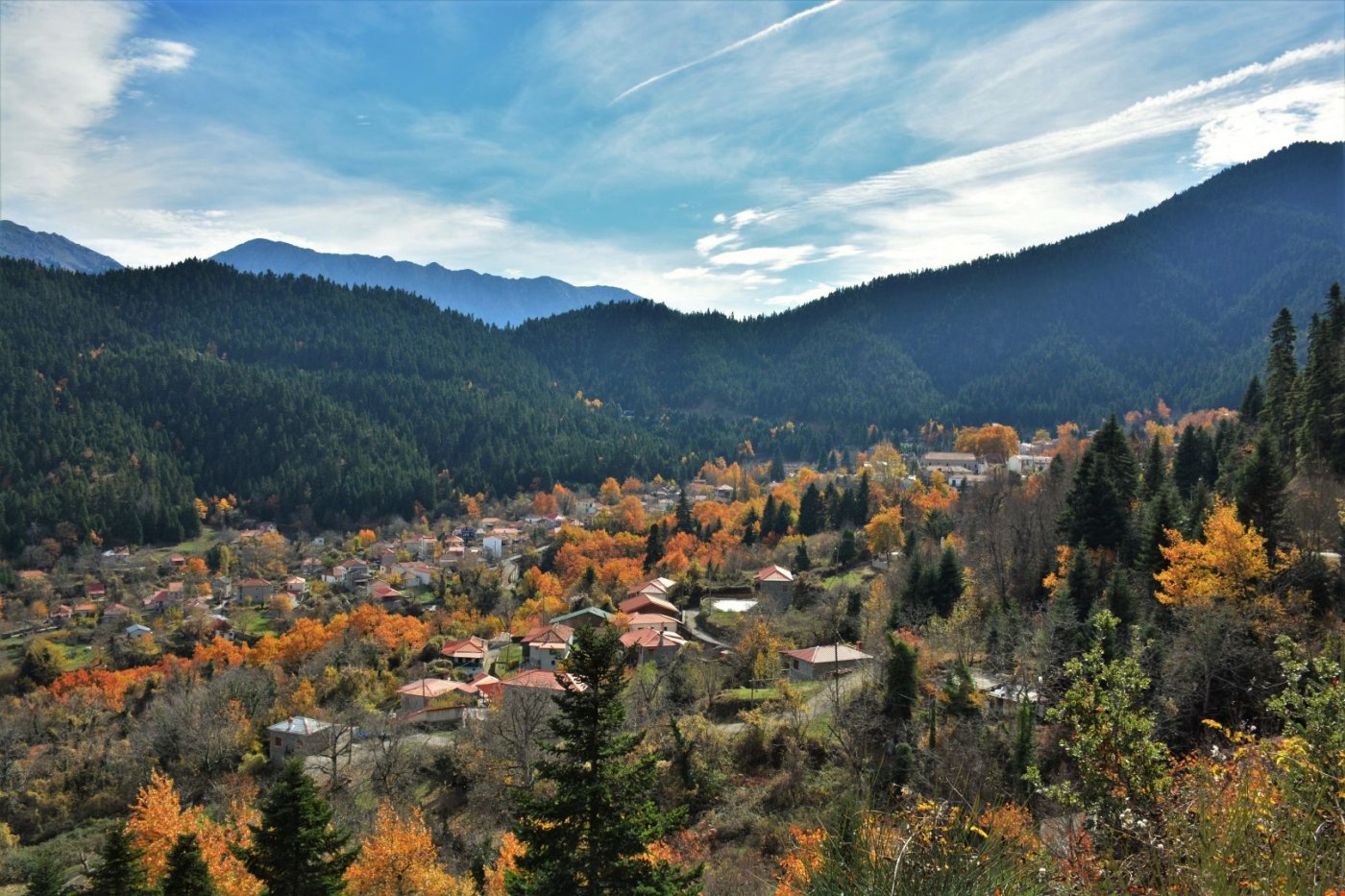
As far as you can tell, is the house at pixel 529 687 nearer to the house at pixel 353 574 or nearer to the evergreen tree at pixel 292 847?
the evergreen tree at pixel 292 847

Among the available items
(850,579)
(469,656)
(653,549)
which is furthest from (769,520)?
(469,656)

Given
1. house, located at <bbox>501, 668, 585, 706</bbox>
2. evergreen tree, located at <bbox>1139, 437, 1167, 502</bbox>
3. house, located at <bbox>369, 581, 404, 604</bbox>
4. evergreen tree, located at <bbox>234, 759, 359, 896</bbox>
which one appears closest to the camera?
evergreen tree, located at <bbox>234, 759, 359, 896</bbox>

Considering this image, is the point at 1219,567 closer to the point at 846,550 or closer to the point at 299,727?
the point at 846,550

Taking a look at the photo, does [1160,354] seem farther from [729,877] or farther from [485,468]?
[729,877]

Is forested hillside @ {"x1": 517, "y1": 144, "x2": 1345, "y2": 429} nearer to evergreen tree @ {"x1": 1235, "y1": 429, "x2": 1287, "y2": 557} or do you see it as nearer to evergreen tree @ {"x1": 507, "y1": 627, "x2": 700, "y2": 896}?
evergreen tree @ {"x1": 1235, "y1": 429, "x2": 1287, "y2": 557}

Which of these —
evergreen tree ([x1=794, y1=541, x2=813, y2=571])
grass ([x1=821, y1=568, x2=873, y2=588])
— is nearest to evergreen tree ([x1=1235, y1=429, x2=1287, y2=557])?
grass ([x1=821, y1=568, x2=873, y2=588])

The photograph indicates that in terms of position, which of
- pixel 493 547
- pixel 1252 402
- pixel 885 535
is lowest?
pixel 493 547
